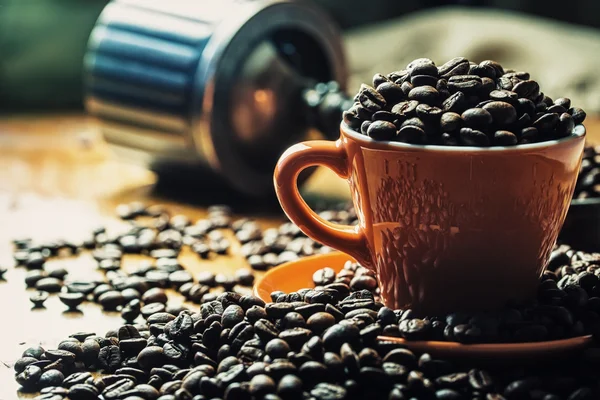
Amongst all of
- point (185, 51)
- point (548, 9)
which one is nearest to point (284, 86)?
point (185, 51)

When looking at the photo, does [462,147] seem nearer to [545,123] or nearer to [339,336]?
[545,123]

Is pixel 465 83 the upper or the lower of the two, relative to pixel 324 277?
upper

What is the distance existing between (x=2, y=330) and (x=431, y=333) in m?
0.55

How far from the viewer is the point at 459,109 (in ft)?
2.88

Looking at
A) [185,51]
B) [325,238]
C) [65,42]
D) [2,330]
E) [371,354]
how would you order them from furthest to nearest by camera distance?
[65,42], [185,51], [2,330], [325,238], [371,354]

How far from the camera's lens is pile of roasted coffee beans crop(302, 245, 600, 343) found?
840 mm

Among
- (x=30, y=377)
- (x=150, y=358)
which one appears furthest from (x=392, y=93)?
(x=30, y=377)

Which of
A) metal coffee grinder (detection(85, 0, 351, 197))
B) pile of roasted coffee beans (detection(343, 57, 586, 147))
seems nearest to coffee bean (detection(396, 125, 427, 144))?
pile of roasted coffee beans (detection(343, 57, 586, 147))

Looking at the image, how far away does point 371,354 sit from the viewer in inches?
32.4

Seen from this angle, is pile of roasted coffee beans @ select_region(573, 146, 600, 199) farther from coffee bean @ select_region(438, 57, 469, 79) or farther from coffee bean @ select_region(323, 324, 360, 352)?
coffee bean @ select_region(323, 324, 360, 352)

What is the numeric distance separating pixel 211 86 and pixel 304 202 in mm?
640

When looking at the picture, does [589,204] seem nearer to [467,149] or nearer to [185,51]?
[467,149]

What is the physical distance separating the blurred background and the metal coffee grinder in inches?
28.5

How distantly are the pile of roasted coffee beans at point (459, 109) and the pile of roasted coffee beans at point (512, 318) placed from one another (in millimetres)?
168
